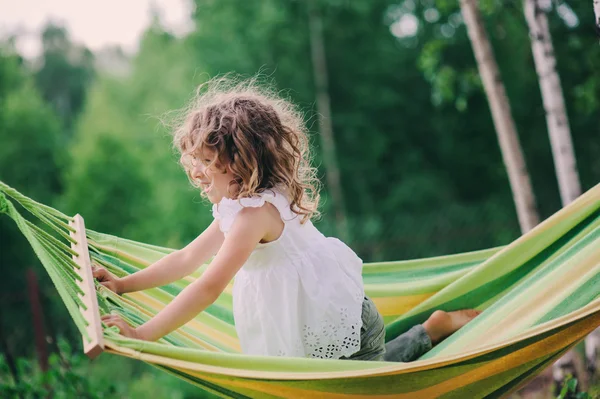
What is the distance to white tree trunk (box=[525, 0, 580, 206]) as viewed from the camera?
2586 mm

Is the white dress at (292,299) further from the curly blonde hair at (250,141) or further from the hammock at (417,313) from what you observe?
the hammock at (417,313)

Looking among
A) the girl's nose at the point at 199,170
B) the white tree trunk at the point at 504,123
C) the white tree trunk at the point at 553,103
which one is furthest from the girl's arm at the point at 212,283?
the white tree trunk at the point at 504,123

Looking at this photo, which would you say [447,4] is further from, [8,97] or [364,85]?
[8,97]

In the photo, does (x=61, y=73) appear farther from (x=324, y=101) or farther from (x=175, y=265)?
(x=175, y=265)

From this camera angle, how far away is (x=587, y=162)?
10.5m

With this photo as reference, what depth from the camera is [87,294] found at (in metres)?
1.37

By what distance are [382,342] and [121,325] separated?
2.16ft

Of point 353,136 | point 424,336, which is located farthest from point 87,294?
point 353,136

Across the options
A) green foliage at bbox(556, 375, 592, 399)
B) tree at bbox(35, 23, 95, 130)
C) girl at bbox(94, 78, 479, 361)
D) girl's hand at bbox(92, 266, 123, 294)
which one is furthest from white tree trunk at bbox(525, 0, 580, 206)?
tree at bbox(35, 23, 95, 130)

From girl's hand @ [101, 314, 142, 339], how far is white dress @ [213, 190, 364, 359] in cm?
31

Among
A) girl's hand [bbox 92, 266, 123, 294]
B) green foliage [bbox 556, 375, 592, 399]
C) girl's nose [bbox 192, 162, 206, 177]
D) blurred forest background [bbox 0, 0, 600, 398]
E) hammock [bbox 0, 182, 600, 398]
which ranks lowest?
green foliage [bbox 556, 375, 592, 399]

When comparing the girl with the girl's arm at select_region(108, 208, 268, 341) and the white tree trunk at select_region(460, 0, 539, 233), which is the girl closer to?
the girl's arm at select_region(108, 208, 268, 341)

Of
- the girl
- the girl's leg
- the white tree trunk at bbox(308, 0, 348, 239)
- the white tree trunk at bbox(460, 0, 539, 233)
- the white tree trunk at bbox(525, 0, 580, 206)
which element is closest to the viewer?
the girl

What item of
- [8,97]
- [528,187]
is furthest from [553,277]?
[8,97]
